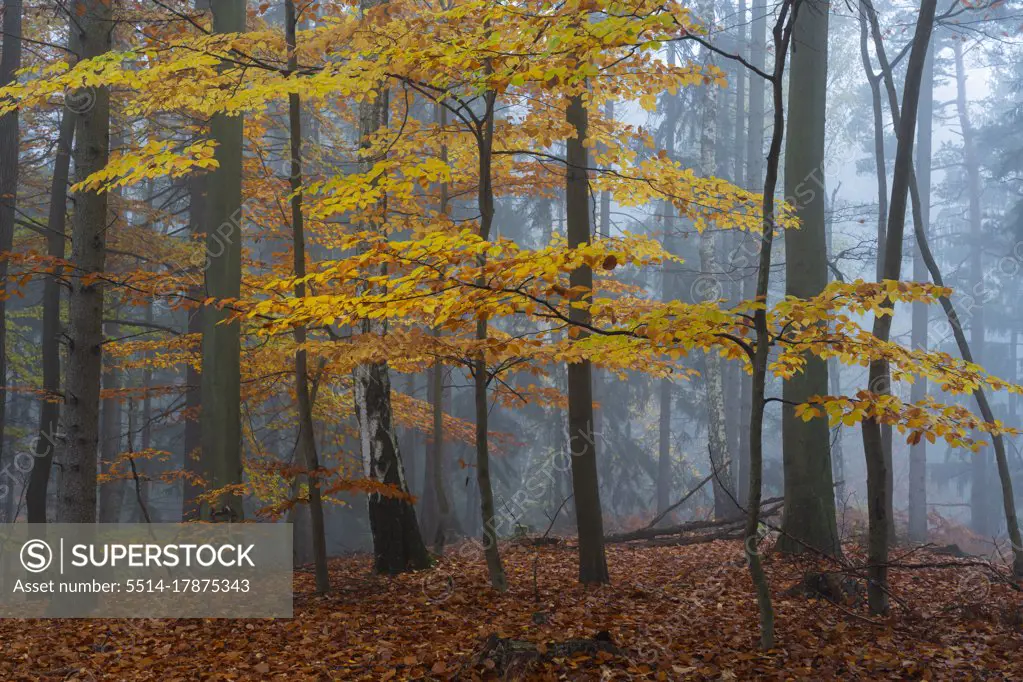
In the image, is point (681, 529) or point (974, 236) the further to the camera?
point (974, 236)

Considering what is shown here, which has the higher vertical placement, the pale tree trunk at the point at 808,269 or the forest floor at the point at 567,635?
the pale tree trunk at the point at 808,269

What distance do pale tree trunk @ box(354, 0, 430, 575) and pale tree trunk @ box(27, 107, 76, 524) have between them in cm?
408

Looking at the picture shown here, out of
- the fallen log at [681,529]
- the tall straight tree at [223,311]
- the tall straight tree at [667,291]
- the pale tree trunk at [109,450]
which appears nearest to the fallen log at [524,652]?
the tall straight tree at [223,311]

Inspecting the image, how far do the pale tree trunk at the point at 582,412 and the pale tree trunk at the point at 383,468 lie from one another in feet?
7.41

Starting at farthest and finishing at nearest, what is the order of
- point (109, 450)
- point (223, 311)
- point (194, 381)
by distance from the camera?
point (109, 450) → point (194, 381) → point (223, 311)

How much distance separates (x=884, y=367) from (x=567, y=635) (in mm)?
3109

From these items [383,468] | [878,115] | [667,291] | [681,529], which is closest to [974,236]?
[667,291]

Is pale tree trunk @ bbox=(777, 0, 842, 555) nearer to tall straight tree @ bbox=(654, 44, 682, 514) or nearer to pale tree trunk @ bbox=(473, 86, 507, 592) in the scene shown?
pale tree trunk @ bbox=(473, 86, 507, 592)

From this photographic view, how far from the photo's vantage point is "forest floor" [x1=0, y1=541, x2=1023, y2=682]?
16.1ft

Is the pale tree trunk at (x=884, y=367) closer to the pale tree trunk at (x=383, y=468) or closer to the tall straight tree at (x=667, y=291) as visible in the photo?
the pale tree trunk at (x=383, y=468)

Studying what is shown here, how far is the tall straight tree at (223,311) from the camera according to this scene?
822cm

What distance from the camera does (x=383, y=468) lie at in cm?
896

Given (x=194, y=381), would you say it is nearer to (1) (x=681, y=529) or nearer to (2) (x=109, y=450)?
(2) (x=109, y=450)

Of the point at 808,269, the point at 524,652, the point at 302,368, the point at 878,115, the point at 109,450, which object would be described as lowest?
the point at 524,652
